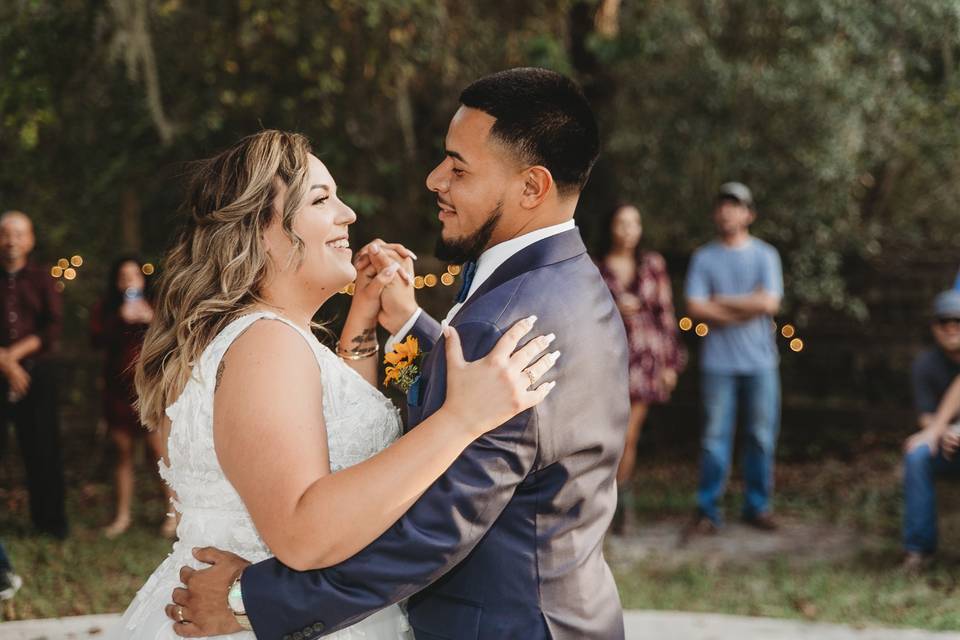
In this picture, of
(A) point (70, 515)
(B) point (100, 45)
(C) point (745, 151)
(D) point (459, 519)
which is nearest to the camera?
(D) point (459, 519)

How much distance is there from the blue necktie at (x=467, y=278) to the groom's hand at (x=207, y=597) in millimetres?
699

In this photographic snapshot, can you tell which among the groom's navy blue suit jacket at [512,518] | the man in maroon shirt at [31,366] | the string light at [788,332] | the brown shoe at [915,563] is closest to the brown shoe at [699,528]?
the brown shoe at [915,563]

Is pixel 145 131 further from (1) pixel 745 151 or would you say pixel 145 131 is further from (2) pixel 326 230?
(2) pixel 326 230

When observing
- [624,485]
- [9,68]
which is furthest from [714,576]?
[9,68]

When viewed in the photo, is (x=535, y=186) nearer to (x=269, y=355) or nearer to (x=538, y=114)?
(x=538, y=114)

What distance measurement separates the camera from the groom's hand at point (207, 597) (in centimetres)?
193

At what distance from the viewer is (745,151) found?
25.6 ft

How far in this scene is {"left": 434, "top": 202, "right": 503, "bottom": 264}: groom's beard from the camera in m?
2.00

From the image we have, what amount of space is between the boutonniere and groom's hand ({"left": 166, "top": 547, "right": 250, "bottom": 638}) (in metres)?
0.48

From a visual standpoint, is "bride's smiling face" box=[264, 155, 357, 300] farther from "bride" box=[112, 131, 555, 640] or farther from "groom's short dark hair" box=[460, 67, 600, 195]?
"groom's short dark hair" box=[460, 67, 600, 195]

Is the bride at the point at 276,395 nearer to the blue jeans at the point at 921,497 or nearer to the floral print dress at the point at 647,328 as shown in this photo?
the floral print dress at the point at 647,328

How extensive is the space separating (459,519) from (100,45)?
212 inches

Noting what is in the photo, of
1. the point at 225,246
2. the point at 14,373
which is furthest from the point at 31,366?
the point at 225,246

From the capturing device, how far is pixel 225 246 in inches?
83.1
